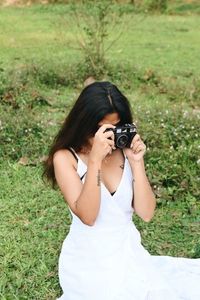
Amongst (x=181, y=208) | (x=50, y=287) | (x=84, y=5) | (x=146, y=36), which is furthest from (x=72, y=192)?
(x=146, y=36)

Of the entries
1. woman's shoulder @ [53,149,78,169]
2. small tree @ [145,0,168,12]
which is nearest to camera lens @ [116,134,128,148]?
woman's shoulder @ [53,149,78,169]

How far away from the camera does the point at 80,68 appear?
25.9 ft

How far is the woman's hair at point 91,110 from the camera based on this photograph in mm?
2600

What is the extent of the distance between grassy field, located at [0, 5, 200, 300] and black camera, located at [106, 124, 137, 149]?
1051 millimetres

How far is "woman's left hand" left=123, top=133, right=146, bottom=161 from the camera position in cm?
271

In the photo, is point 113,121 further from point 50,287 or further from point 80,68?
point 80,68

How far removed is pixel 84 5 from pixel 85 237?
6.51 metres

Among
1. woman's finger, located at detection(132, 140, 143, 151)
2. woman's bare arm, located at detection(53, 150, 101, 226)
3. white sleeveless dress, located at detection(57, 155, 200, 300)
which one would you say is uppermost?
woman's finger, located at detection(132, 140, 143, 151)

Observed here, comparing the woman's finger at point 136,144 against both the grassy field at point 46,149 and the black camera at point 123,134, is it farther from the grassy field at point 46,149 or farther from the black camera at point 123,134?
the grassy field at point 46,149

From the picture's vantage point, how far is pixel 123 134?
260cm

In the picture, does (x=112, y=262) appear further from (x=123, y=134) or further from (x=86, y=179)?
(x=123, y=134)

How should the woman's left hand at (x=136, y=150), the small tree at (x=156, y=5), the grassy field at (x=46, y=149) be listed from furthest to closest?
the small tree at (x=156, y=5) < the grassy field at (x=46, y=149) < the woman's left hand at (x=136, y=150)

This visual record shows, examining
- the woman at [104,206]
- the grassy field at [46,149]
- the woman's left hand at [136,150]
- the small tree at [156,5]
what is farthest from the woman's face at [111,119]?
the small tree at [156,5]

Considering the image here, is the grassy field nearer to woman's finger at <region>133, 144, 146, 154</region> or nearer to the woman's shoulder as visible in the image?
the woman's shoulder
